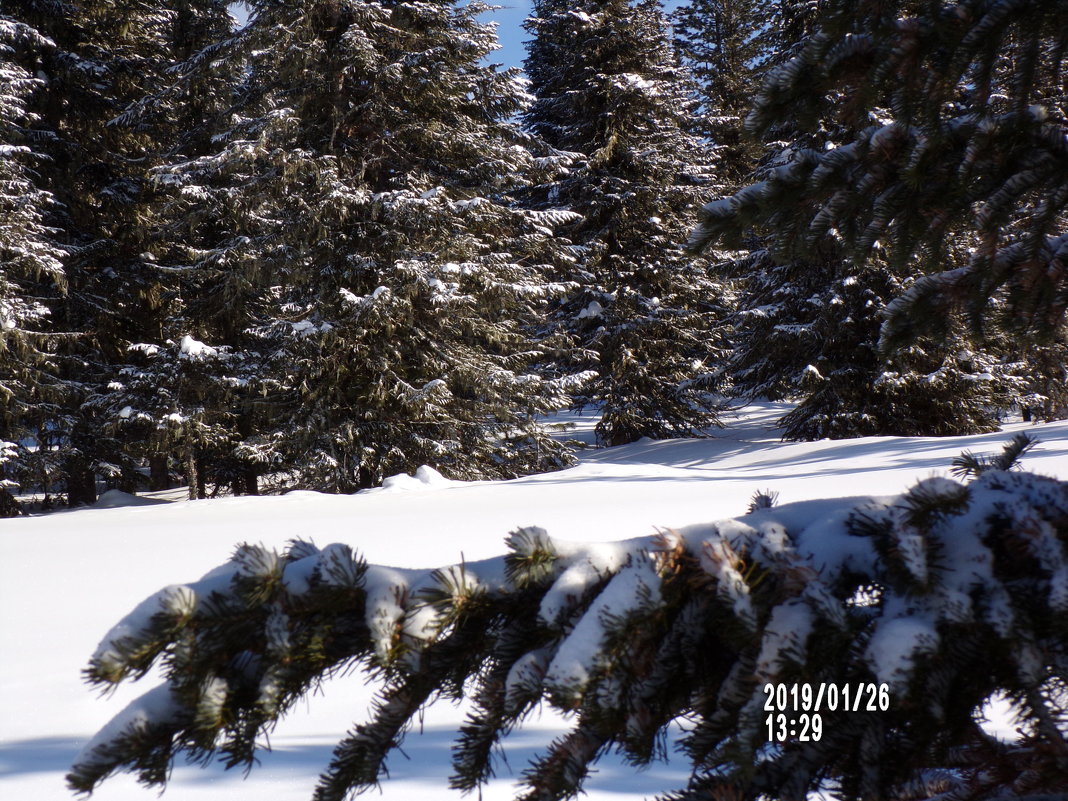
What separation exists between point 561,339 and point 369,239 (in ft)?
14.6

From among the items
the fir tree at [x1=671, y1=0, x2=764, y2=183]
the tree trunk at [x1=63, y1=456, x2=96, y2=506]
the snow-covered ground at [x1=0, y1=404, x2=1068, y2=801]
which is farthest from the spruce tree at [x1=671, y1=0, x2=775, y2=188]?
the tree trunk at [x1=63, y1=456, x2=96, y2=506]

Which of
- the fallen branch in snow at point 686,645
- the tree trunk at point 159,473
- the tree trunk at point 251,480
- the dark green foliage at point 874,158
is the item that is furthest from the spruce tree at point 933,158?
the tree trunk at point 159,473

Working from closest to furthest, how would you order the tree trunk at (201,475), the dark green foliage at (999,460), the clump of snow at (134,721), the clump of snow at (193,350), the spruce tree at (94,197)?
the clump of snow at (134,721) < the dark green foliage at (999,460) < the clump of snow at (193,350) < the spruce tree at (94,197) < the tree trunk at (201,475)

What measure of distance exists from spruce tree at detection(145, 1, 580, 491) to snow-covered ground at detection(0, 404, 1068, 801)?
3.09m

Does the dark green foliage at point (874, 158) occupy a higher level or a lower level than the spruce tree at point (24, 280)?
lower

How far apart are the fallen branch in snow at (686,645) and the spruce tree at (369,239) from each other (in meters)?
9.58

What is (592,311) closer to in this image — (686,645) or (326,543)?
(326,543)

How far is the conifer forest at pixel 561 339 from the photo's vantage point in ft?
2.91

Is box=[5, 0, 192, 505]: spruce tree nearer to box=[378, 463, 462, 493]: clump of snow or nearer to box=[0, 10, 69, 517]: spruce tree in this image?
box=[0, 10, 69, 517]: spruce tree

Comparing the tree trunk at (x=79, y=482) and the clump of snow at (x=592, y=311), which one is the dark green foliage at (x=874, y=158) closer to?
the clump of snow at (x=592, y=311)

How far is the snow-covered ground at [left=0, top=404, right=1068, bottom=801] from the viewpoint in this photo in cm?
199

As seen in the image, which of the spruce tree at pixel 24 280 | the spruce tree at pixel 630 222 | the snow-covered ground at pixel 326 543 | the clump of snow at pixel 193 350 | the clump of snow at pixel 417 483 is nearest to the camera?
the snow-covered ground at pixel 326 543

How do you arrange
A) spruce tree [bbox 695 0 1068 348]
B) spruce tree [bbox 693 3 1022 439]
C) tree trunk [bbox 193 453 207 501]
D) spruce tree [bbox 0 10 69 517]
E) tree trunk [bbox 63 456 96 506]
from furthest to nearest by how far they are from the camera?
tree trunk [bbox 193 453 207 501] < tree trunk [bbox 63 456 96 506] < spruce tree [bbox 693 3 1022 439] < spruce tree [bbox 0 10 69 517] < spruce tree [bbox 695 0 1068 348]

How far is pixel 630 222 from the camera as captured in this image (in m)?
15.2
